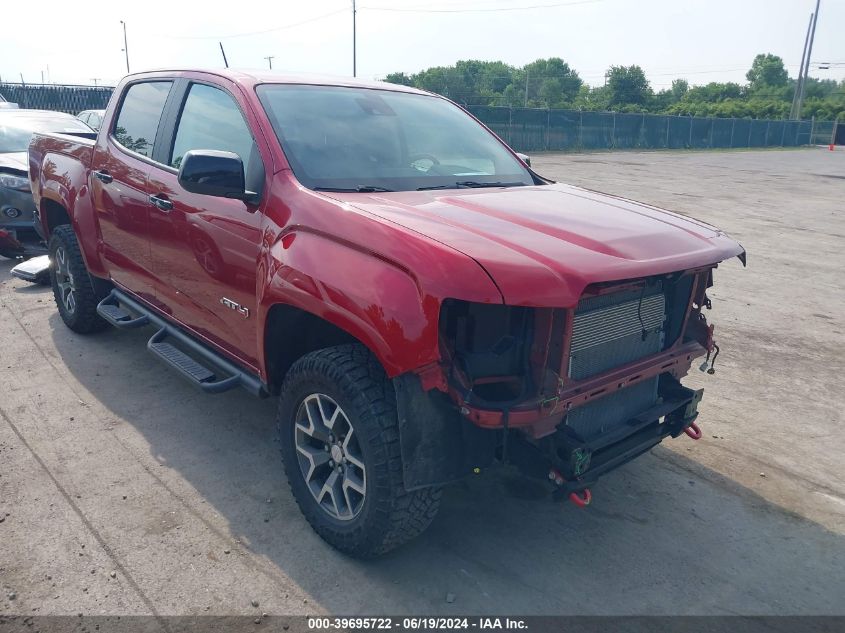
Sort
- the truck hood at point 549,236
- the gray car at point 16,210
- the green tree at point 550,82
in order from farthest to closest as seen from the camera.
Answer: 1. the green tree at point 550,82
2. the gray car at point 16,210
3. the truck hood at point 549,236

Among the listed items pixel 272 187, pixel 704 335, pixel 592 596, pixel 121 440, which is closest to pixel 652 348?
pixel 704 335

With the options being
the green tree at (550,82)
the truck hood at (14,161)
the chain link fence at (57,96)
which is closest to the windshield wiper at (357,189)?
the truck hood at (14,161)

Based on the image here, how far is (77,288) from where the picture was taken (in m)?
5.38

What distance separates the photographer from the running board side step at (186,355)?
3.55 m

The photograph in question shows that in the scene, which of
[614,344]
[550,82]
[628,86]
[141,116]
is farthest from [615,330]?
[550,82]

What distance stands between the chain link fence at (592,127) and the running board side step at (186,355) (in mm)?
22591

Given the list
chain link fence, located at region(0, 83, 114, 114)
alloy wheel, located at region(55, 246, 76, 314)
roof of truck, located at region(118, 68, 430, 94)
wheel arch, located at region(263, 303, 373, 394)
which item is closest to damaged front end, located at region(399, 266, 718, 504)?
wheel arch, located at region(263, 303, 373, 394)

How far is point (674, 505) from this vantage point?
350cm

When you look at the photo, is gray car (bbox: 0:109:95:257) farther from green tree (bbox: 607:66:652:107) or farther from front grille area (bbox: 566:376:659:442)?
green tree (bbox: 607:66:652:107)

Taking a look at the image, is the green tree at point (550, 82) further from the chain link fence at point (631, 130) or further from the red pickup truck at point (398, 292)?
the red pickup truck at point (398, 292)

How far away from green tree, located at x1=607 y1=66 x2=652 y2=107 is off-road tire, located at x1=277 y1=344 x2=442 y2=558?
7953 cm

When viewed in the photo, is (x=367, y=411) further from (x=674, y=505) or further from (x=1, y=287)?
(x=1, y=287)

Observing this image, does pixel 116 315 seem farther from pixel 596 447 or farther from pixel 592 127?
pixel 592 127

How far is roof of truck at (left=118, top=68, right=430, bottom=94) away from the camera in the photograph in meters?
3.70
